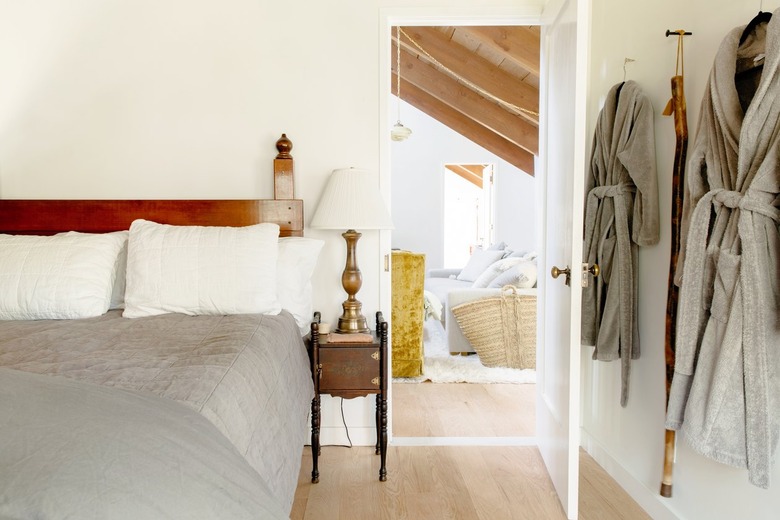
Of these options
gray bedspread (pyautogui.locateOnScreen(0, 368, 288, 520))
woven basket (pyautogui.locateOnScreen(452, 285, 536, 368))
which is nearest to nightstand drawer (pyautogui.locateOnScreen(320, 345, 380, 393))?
gray bedspread (pyautogui.locateOnScreen(0, 368, 288, 520))

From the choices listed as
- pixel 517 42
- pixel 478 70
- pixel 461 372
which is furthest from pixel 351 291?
pixel 478 70

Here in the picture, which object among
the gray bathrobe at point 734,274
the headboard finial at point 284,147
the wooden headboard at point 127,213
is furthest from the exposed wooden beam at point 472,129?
the gray bathrobe at point 734,274

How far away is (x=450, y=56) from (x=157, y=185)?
2947mm

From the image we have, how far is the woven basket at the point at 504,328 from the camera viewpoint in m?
3.77

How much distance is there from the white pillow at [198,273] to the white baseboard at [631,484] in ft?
5.13

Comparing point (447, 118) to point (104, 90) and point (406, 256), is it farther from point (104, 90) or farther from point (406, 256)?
point (104, 90)

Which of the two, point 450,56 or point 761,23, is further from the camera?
point 450,56

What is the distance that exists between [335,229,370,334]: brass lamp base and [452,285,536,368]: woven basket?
1.70 meters

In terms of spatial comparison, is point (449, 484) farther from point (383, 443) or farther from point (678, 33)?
point (678, 33)

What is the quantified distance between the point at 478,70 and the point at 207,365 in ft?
13.0

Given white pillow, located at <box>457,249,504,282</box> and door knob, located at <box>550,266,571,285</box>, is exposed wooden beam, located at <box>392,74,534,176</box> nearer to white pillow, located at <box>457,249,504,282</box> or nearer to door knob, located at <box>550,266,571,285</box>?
white pillow, located at <box>457,249,504,282</box>

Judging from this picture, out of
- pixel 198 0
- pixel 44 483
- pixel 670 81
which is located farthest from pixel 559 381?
pixel 198 0

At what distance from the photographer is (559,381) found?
2059mm

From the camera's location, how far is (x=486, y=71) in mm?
4477
